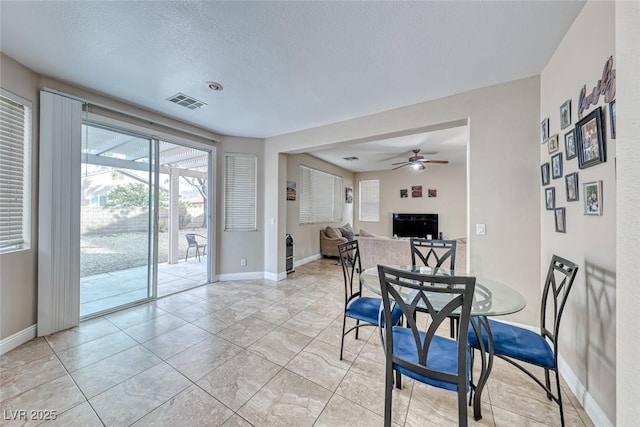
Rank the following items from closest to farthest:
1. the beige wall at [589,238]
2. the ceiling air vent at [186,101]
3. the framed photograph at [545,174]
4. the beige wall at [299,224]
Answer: the beige wall at [589,238]
the framed photograph at [545,174]
the ceiling air vent at [186,101]
the beige wall at [299,224]

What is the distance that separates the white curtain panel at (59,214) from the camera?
2426 millimetres


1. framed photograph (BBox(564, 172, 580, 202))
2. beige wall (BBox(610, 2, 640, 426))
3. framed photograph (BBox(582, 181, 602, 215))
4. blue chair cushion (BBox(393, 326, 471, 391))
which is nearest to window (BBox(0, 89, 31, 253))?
blue chair cushion (BBox(393, 326, 471, 391))

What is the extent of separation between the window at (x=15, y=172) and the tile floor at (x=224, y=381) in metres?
1.07

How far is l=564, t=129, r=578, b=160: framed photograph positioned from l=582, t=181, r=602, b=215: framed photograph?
0.30 m

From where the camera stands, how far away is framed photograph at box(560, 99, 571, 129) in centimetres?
185

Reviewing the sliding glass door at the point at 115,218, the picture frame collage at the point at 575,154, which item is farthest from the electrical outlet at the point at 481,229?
the sliding glass door at the point at 115,218

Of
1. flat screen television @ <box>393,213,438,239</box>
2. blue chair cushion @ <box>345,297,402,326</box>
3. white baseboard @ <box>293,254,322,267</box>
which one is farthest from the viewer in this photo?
flat screen television @ <box>393,213,438,239</box>

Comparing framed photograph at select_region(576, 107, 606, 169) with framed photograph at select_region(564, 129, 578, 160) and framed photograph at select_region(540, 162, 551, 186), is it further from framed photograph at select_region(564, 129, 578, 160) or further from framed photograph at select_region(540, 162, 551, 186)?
framed photograph at select_region(540, 162, 551, 186)

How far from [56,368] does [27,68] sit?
278 cm

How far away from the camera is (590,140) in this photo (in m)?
1.56

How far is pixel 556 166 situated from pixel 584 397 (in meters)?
1.71

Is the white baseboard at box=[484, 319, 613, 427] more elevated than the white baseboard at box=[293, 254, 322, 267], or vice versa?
the white baseboard at box=[293, 254, 322, 267]

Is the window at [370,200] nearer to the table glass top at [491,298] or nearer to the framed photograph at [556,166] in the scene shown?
the framed photograph at [556,166]

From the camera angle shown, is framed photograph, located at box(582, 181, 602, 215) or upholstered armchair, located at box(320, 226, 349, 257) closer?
framed photograph, located at box(582, 181, 602, 215)
